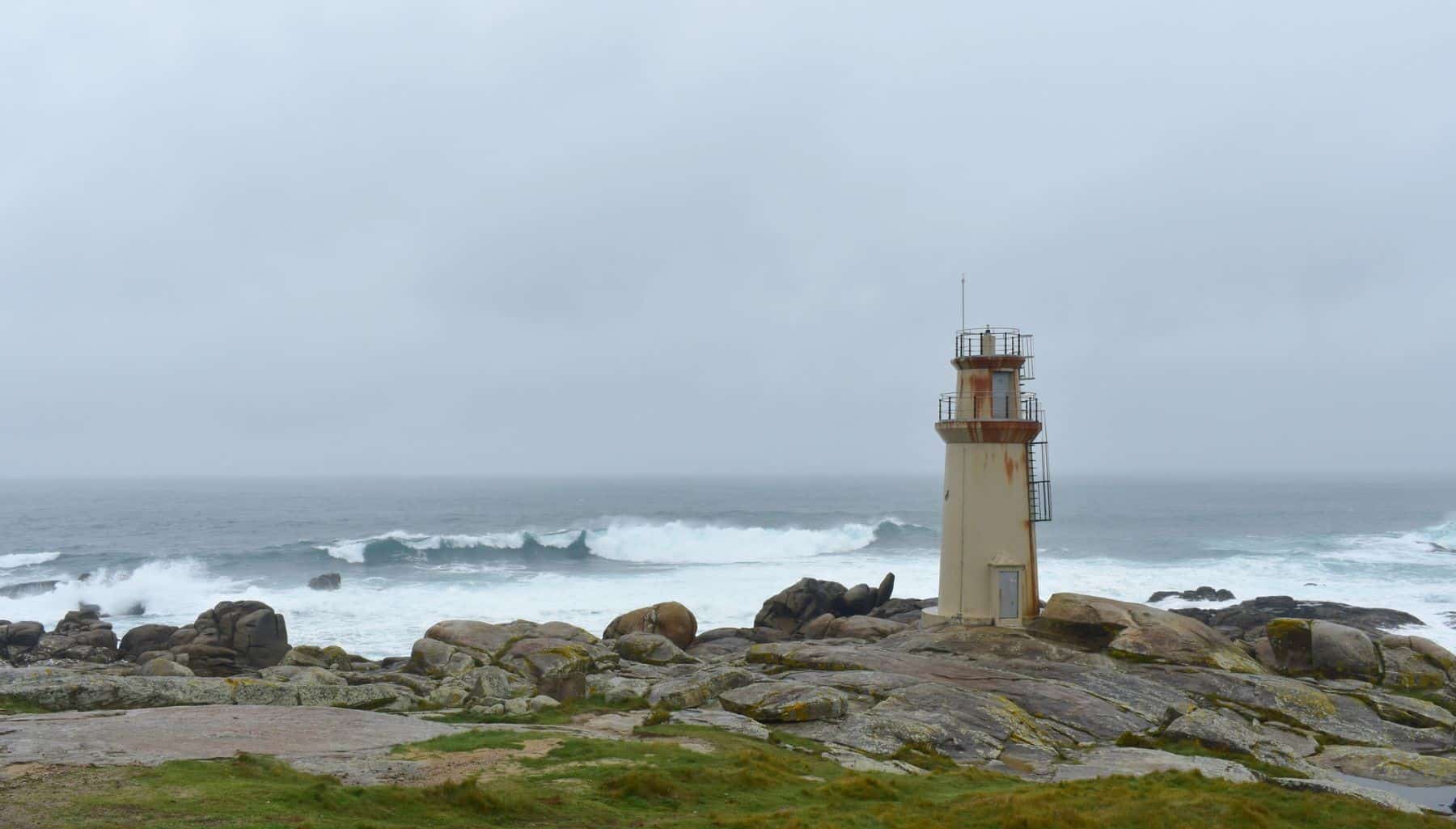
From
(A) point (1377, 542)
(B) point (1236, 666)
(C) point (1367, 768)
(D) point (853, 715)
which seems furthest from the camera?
(A) point (1377, 542)

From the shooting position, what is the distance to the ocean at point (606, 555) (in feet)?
144

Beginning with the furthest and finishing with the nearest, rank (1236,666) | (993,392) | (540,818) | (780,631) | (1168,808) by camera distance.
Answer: (780,631) → (993,392) → (1236,666) → (1168,808) → (540,818)

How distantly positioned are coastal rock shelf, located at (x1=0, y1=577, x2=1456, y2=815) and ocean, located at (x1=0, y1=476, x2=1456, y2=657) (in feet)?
47.3

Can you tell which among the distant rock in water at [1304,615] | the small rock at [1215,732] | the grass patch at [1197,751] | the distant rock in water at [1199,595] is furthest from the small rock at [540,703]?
the distant rock in water at [1199,595]

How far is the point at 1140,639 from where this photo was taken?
20.8 meters

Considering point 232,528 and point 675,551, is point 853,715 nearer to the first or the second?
point 675,551

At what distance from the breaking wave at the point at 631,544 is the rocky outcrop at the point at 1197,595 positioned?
29175 millimetres

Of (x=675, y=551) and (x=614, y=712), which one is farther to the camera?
(x=675, y=551)

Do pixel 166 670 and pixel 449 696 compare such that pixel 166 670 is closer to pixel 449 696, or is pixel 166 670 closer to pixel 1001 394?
pixel 449 696

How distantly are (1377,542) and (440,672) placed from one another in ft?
240

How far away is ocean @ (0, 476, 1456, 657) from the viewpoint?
144ft

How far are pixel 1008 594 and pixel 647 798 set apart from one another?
1422 centimetres

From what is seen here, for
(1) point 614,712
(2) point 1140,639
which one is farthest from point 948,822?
(2) point 1140,639

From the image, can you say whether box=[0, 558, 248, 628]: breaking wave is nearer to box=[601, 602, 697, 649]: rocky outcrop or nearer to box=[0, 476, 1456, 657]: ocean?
box=[0, 476, 1456, 657]: ocean
